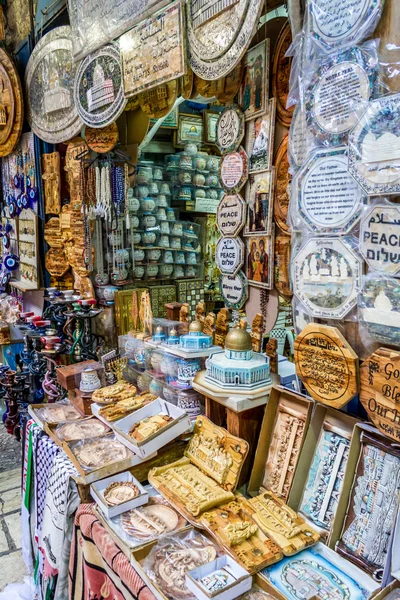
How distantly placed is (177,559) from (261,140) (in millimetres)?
1540

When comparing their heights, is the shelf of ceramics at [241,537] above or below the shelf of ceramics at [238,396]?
below

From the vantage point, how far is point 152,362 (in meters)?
2.21

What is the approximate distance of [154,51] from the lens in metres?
2.11

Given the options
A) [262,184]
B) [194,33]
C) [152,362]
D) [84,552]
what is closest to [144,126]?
[194,33]

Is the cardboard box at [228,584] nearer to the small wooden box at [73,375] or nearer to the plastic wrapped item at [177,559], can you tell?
the plastic wrapped item at [177,559]

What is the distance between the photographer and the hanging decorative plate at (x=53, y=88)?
10.5 feet

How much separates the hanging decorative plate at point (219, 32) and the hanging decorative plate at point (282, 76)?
0.67 feet

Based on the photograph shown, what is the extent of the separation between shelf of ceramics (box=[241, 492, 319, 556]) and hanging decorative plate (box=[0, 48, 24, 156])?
3.82 metres

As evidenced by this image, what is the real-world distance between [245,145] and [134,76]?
0.74m

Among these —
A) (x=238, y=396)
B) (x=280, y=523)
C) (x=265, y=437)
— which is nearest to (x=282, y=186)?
(x=238, y=396)

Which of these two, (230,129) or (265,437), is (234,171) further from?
(265,437)

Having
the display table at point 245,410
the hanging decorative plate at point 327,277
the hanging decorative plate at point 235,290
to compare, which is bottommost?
the display table at point 245,410

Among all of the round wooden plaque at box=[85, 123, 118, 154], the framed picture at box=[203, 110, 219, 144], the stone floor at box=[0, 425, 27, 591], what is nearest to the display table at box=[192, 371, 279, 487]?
the stone floor at box=[0, 425, 27, 591]

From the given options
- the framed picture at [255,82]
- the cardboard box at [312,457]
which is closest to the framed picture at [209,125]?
the framed picture at [255,82]
